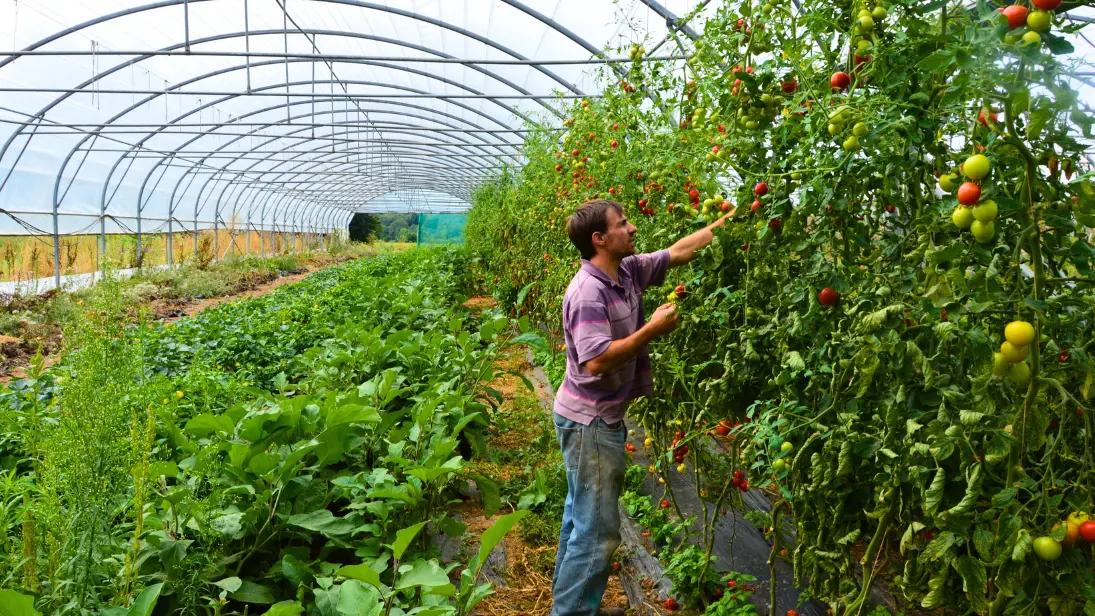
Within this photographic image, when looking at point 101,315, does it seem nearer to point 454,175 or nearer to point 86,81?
point 86,81

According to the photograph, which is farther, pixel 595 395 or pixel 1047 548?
pixel 595 395

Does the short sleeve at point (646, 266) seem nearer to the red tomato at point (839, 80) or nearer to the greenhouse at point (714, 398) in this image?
the greenhouse at point (714, 398)

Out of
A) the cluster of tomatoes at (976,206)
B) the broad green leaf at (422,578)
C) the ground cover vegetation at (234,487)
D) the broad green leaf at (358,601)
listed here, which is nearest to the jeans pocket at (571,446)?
the ground cover vegetation at (234,487)

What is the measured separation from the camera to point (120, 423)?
197 centimetres

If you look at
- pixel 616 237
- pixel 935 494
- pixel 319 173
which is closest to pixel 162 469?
pixel 616 237

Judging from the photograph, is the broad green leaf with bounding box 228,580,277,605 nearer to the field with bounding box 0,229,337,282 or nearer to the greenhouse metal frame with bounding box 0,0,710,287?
the greenhouse metal frame with bounding box 0,0,710,287

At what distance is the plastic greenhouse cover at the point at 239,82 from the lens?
9.20 metres

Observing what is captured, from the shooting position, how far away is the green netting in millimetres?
43000

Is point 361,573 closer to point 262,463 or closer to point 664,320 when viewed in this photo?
point 262,463

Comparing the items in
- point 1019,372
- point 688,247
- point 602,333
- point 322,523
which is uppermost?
point 688,247

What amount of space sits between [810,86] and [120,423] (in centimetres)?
184

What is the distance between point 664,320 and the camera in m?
2.49

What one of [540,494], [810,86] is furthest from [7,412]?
[810,86]

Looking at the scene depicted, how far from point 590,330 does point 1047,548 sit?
5.15 ft
